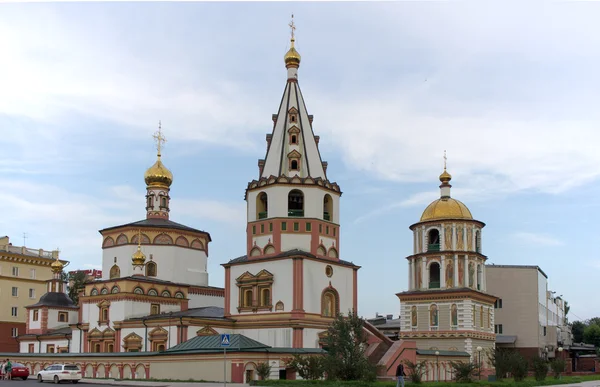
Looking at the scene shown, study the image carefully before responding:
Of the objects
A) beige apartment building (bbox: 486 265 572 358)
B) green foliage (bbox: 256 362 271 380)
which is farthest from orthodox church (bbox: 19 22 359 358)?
beige apartment building (bbox: 486 265 572 358)

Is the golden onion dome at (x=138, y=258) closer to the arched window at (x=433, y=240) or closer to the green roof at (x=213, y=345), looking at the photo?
the green roof at (x=213, y=345)

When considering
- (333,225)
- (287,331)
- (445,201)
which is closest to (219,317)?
(287,331)

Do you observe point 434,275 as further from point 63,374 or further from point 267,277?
point 63,374

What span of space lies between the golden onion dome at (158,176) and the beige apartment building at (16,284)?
17.3 metres

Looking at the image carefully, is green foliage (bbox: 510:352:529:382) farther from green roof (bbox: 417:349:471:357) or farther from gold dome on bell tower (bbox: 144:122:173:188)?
gold dome on bell tower (bbox: 144:122:173:188)

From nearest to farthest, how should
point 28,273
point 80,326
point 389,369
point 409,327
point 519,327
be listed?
point 389,369
point 80,326
point 409,327
point 519,327
point 28,273

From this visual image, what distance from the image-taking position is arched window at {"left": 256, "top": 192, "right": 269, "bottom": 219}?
43750 mm

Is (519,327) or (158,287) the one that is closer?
(158,287)

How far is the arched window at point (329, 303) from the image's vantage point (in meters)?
42.1

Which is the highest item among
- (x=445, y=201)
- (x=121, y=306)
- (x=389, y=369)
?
(x=445, y=201)

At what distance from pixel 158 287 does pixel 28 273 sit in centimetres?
2278

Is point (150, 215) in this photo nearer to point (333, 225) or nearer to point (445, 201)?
point (333, 225)

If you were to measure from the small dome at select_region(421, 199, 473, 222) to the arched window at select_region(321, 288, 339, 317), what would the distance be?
13611 mm

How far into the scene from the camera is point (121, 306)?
45.3m
